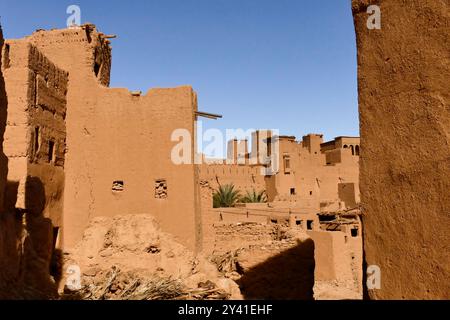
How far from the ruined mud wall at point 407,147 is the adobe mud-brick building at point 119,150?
5785 millimetres

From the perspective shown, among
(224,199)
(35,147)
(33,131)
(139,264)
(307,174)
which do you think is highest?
(307,174)

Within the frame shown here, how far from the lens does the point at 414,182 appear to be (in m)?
3.51

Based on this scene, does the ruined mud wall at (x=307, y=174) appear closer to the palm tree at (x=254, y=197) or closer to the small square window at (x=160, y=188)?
the palm tree at (x=254, y=197)

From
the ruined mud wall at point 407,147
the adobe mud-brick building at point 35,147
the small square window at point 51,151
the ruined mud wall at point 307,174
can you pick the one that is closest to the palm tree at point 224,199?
the ruined mud wall at point 307,174

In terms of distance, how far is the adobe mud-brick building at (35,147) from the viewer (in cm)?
681

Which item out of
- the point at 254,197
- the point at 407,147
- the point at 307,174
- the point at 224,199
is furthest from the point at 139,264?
the point at 307,174

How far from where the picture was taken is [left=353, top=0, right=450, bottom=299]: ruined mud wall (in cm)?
333

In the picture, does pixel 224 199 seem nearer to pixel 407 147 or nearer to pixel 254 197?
pixel 254 197

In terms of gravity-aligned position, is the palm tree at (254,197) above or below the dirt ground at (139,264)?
above

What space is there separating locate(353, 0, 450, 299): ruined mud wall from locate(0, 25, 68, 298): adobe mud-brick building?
4.66 metres

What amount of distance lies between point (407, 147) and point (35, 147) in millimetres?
7070

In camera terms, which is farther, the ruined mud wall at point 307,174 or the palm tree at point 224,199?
the ruined mud wall at point 307,174

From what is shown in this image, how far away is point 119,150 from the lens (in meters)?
9.65

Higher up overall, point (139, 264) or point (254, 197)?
point (254, 197)
